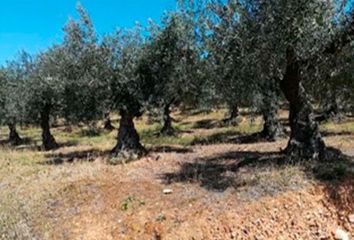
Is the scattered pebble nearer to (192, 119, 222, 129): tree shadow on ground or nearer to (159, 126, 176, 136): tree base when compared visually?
(159, 126, 176, 136): tree base

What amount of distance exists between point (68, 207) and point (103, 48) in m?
9.10

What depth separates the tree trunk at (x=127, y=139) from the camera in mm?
22859

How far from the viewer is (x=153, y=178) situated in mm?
17844

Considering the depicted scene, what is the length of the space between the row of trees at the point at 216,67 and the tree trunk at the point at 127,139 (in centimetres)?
4

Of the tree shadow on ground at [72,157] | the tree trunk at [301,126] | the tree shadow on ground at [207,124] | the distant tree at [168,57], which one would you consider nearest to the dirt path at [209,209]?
the tree trunk at [301,126]

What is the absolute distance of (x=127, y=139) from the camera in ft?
75.4

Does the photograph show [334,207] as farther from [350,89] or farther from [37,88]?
[37,88]

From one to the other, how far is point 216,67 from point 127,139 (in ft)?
24.1

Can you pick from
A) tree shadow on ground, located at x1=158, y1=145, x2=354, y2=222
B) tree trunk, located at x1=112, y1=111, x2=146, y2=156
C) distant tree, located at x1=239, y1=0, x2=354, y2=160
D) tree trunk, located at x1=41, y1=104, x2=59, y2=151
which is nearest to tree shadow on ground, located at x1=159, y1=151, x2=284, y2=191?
tree shadow on ground, located at x1=158, y1=145, x2=354, y2=222

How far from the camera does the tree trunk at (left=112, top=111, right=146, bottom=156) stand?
22859mm

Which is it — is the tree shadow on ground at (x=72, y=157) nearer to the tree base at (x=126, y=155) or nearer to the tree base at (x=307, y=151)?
the tree base at (x=126, y=155)

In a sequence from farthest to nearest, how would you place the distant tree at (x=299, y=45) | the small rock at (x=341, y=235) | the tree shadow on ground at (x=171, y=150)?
the tree shadow on ground at (x=171, y=150), the distant tree at (x=299, y=45), the small rock at (x=341, y=235)

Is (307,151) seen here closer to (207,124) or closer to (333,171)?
(333,171)

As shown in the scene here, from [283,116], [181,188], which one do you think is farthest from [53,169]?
[283,116]
